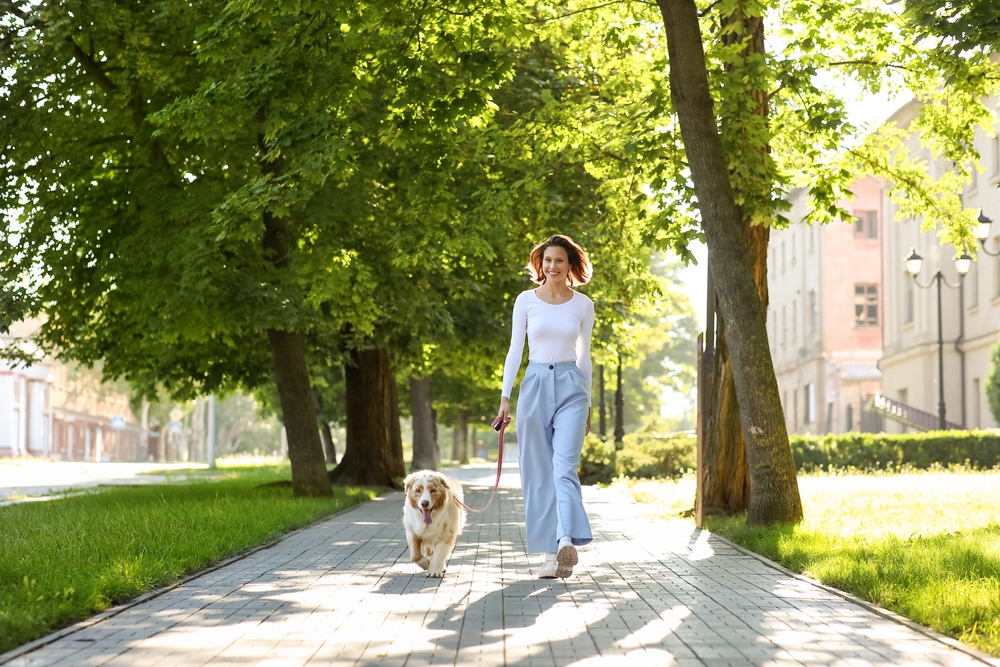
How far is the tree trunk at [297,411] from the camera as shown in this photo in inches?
796

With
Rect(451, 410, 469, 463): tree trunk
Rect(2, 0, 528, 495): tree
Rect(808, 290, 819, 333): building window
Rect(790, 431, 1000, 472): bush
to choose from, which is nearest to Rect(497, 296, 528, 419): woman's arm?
Rect(2, 0, 528, 495): tree

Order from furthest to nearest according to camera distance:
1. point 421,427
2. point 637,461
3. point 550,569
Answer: point 421,427 → point 637,461 → point 550,569

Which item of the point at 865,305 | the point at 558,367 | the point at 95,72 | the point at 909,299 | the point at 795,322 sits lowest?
the point at 558,367

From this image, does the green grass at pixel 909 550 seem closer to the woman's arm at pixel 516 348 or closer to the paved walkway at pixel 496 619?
the paved walkway at pixel 496 619

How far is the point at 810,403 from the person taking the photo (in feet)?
227

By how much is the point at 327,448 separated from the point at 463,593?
38.0m

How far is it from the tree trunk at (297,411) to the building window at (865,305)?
4994 cm

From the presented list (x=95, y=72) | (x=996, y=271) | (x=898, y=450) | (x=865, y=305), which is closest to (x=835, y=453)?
(x=898, y=450)

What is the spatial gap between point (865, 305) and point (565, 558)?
60.2m

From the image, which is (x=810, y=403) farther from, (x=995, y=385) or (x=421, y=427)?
(x=421, y=427)

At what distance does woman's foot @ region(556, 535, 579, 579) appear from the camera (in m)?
8.66

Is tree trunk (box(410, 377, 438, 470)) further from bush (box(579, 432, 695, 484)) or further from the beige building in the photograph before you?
the beige building

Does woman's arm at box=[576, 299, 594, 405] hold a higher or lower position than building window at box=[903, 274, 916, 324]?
lower

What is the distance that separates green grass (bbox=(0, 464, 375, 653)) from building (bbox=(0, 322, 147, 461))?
50.0 metres
